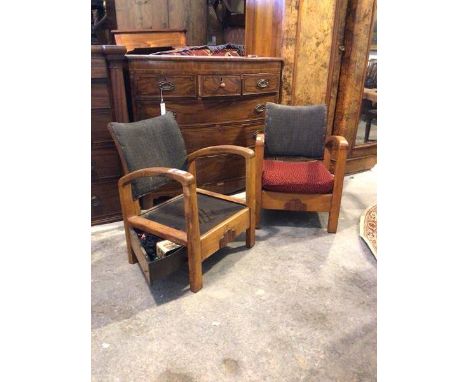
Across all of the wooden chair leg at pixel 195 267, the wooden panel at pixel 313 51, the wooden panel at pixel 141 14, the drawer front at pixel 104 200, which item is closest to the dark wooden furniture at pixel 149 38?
the wooden panel at pixel 141 14

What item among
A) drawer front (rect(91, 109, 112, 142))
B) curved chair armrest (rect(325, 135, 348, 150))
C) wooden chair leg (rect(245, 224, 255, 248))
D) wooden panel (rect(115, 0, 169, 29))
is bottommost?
wooden chair leg (rect(245, 224, 255, 248))

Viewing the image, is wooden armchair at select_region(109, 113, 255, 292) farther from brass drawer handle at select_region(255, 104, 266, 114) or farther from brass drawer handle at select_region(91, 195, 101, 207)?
brass drawer handle at select_region(255, 104, 266, 114)

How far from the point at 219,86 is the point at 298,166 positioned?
78 cm

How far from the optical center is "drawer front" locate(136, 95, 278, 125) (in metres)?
2.08

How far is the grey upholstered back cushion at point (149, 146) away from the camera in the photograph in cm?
153

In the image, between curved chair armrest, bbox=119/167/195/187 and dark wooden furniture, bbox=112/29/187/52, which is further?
dark wooden furniture, bbox=112/29/187/52

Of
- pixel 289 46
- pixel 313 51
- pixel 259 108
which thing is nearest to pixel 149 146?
pixel 259 108

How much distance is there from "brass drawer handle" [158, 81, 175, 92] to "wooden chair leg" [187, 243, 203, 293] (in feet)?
3.60

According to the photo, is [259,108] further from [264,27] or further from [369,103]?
[369,103]

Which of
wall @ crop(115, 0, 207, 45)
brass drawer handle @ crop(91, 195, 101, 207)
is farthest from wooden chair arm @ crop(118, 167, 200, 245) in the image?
wall @ crop(115, 0, 207, 45)

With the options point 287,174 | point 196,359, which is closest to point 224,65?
point 287,174
